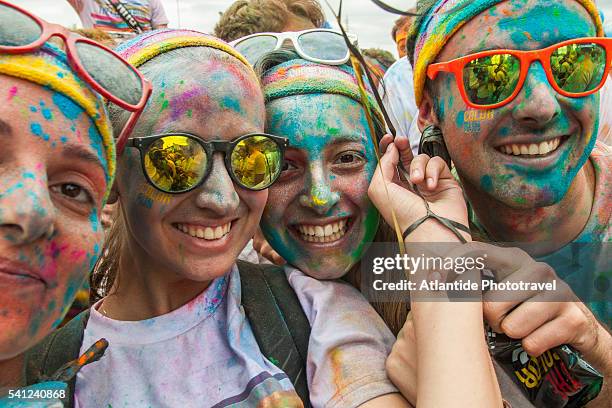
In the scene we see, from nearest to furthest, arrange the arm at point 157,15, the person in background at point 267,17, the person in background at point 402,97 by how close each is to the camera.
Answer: the person in background at point 267,17
the person in background at point 402,97
the arm at point 157,15

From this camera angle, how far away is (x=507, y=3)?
92.7 inches

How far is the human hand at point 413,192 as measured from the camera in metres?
2.27

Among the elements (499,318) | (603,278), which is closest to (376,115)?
(499,318)

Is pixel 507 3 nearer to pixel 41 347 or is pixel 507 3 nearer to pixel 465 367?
pixel 465 367

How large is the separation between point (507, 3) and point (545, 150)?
0.62 m

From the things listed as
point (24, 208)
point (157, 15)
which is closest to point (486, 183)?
point (24, 208)

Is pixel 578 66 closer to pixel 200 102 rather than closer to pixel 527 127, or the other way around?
pixel 527 127

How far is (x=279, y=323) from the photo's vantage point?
7.12 feet

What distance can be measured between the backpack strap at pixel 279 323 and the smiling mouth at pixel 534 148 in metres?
1.09

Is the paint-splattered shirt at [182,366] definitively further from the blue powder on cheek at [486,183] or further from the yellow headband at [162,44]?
the blue powder on cheek at [486,183]

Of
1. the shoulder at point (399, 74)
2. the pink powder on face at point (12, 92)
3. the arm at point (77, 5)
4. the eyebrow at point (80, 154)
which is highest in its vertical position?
the arm at point (77, 5)

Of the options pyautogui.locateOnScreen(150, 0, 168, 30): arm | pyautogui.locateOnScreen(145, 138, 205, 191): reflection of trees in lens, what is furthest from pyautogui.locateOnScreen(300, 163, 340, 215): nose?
pyautogui.locateOnScreen(150, 0, 168, 30): arm

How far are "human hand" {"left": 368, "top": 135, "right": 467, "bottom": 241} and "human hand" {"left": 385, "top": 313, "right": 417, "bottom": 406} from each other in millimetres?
386

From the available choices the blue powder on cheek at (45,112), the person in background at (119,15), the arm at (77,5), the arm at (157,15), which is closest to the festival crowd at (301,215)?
the blue powder on cheek at (45,112)
